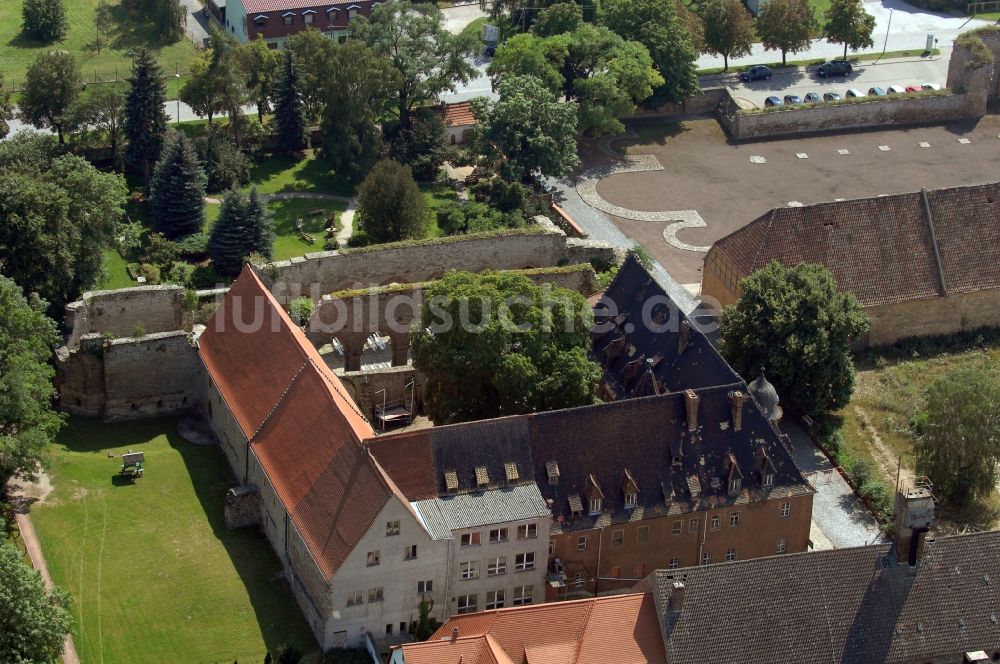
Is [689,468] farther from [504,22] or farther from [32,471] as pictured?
[504,22]

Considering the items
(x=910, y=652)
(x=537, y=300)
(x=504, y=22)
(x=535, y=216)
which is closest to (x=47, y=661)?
(x=537, y=300)

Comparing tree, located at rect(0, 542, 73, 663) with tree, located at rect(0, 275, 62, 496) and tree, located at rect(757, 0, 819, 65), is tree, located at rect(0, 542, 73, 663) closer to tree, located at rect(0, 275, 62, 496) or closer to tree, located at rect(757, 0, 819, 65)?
tree, located at rect(0, 275, 62, 496)

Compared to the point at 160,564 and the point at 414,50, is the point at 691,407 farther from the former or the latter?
the point at 414,50

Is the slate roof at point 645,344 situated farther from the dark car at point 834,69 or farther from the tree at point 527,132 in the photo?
the dark car at point 834,69

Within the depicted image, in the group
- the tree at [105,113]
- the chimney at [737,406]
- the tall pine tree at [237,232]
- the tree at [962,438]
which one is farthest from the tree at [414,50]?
the chimney at [737,406]

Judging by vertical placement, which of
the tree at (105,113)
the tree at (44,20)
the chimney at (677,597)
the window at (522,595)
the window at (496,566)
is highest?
the tree at (44,20)
